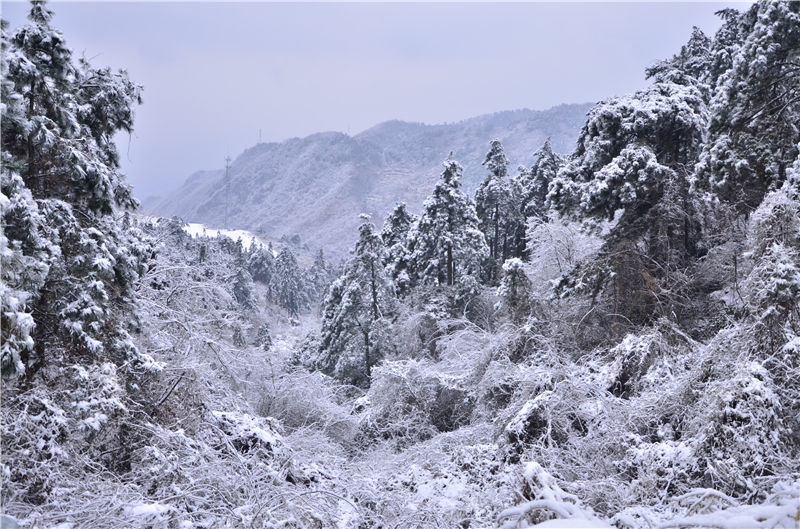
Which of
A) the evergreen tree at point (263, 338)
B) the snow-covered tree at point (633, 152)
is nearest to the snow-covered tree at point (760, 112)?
the snow-covered tree at point (633, 152)

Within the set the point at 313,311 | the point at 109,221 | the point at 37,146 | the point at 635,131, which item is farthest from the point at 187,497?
the point at 313,311

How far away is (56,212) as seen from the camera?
7.10m

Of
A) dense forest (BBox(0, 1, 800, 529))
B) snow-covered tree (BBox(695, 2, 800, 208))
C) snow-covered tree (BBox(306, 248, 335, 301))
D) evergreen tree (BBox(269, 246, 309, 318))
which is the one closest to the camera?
dense forest (BBox(0, 1, 800, 529))

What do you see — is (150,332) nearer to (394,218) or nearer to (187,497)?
(187,497)

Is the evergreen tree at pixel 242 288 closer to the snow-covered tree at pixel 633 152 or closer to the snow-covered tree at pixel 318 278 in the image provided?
the snow-covered tree at pixel 318 278

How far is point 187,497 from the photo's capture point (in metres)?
6.07

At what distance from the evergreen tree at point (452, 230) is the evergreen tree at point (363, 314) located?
3.89 metres

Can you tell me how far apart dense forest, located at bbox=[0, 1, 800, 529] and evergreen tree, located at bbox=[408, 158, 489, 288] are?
824cm

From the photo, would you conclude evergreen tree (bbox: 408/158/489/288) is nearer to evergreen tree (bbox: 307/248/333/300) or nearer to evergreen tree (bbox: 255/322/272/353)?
evergreen tree (bbox: 255/322/272/353)

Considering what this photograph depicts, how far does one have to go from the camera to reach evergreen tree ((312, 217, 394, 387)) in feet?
73.4

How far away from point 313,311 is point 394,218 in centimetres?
4771

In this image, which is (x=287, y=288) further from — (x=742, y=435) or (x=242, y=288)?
(x=742, y=435)

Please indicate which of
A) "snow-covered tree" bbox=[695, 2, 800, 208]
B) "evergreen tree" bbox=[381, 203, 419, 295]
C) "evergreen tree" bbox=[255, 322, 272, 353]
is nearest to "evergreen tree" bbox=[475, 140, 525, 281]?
"evergreen tree" bbox=[381, 203, 419, 295]

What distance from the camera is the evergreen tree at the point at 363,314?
22359 mm
